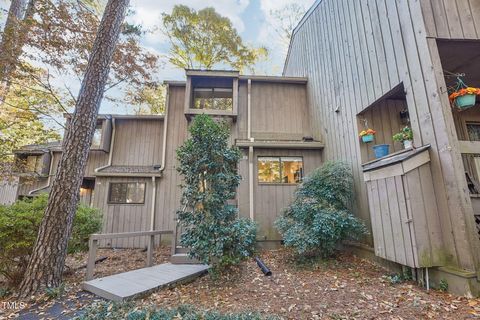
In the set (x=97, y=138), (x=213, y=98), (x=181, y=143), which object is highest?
(x=213, y=98)

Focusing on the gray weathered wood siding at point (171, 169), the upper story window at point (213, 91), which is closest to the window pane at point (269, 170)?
the upper story window at point (213, 91)

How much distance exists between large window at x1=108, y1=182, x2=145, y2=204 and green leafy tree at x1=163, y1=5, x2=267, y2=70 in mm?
8558

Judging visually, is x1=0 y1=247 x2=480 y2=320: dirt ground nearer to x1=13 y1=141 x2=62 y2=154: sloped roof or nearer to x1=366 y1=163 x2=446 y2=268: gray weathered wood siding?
x1=366 y1=163 x2=446 y2=268: gray weathered wood siding

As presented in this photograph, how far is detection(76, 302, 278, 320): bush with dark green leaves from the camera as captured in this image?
2664 millimetres

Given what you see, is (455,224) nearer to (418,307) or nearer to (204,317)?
(418,307)

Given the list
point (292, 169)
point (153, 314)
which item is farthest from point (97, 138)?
point (153, 314)

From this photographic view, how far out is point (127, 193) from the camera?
8.66 metres

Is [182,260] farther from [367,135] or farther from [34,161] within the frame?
[34,161]

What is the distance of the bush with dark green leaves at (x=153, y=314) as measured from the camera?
266 cm

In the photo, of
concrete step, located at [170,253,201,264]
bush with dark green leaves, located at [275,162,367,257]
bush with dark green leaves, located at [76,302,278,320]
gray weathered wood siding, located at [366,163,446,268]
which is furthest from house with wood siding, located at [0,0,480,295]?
bush with dark green leaves, located at [76,302,278,320]

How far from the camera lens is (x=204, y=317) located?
2686 mm

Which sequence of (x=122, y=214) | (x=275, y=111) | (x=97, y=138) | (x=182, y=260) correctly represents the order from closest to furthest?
1. (x=182, y=260)
2. (x=122, y=214)
3. (x=275, y=111)
4. (x=97, y=138)

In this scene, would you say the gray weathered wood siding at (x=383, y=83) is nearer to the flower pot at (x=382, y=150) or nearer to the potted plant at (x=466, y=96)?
the potted plant at (x=466, y=96)

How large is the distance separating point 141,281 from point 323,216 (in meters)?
3.85
